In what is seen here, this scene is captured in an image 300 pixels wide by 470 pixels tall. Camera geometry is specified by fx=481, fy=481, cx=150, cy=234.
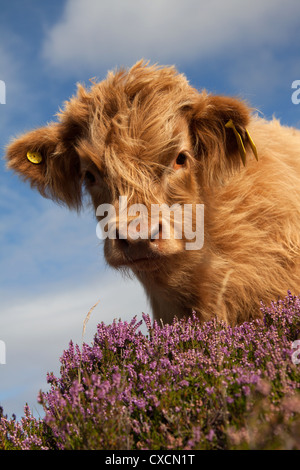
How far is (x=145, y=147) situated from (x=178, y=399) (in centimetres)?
262

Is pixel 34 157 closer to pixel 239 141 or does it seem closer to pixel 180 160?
pixel 180 160

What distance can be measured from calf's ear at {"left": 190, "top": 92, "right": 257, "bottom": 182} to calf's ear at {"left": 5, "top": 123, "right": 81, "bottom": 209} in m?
1.65

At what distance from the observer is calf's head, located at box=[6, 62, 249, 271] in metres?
4.27

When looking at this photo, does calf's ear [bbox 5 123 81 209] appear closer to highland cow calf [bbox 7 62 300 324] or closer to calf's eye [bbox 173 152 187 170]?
highland cow calf [bbox 7 62 300 324]

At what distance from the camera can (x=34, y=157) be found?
6.00 metres

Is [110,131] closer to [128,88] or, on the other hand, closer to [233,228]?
[128,88]

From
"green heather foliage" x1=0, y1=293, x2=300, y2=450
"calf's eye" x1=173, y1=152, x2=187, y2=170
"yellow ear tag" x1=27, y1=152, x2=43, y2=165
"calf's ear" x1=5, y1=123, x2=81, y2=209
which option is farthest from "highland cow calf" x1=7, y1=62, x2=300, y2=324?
"green heather foliage" x1=0, y1=293, x2=300, y2=450

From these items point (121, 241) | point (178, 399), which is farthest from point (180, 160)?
point (178, 399)

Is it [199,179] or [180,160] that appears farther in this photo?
[199,179]

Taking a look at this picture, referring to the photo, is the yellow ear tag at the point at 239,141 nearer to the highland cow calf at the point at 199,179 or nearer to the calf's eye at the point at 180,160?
the highland cow calf at the point at 199,179

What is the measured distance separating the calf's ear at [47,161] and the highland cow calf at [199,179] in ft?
1.23

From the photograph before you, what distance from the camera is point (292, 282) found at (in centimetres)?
520

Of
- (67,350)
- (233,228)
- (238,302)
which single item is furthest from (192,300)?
(67,350)

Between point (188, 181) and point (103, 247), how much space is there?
43.3 inches
